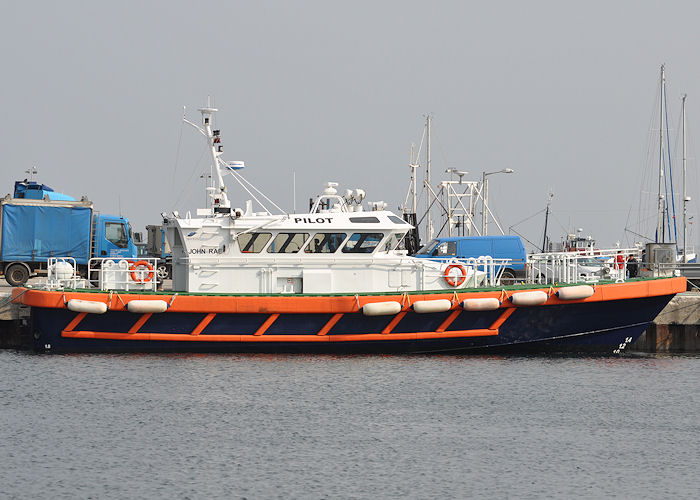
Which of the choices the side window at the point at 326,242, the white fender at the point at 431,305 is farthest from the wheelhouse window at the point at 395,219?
the white fender at the point at 431,305

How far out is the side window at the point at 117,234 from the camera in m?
35.1

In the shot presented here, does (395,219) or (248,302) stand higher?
(395,219)

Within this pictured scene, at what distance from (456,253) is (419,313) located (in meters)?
10.5

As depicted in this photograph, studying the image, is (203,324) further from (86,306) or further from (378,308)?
(378,308)

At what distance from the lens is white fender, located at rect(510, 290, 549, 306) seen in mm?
23422

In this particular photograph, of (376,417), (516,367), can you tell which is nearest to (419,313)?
(516,367)

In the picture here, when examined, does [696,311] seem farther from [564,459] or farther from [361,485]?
[361,485]

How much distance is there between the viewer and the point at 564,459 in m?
16.6

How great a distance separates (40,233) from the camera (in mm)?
32875

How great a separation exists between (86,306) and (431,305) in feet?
24.4

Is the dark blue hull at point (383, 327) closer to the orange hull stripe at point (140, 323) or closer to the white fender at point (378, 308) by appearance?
the orange hull stripe at point (140, 323)

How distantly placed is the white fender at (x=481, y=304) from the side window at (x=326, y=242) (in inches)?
123

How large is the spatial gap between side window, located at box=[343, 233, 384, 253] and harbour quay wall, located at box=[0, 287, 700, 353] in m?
7.19

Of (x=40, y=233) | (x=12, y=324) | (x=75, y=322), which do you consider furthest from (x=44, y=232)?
(x=75, y=322)
